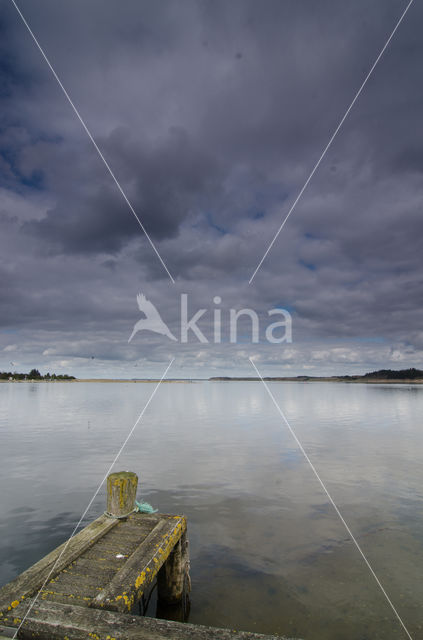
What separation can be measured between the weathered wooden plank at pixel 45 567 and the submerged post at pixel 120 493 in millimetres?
234

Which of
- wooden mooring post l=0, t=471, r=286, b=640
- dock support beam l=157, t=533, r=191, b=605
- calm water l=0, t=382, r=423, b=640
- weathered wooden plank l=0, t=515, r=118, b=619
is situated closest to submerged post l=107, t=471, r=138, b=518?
wooden mooring post l=0, t=471, r=286, b=640

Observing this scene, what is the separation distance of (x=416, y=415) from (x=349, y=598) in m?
39.1

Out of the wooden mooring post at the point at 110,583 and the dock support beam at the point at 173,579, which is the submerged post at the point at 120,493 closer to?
the wooden mooring post at the point at 110,583

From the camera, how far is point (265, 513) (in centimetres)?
1188

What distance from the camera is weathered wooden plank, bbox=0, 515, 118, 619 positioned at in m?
4.84

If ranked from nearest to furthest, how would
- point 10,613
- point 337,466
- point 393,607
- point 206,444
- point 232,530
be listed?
point 10,613 → point 393,607 → point 232,530 → point 337,466 → point 206,444

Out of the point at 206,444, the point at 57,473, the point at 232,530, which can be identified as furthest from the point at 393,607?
the point at 206,444

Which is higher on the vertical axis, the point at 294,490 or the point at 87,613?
the point at 87,613

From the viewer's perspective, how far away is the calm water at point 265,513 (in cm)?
705

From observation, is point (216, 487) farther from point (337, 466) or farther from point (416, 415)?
point (416, 415)

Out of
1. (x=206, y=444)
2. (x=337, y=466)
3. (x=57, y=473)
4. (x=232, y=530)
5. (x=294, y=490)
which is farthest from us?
(x=206, y=444)

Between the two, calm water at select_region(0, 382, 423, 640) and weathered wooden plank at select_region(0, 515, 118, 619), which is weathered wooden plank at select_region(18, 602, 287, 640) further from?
calm water at select_region(0, 382, 423, 640)

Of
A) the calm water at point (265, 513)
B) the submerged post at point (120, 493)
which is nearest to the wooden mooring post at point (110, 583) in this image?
the submerged post at point (120, 493)

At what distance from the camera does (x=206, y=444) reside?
76.8ft
